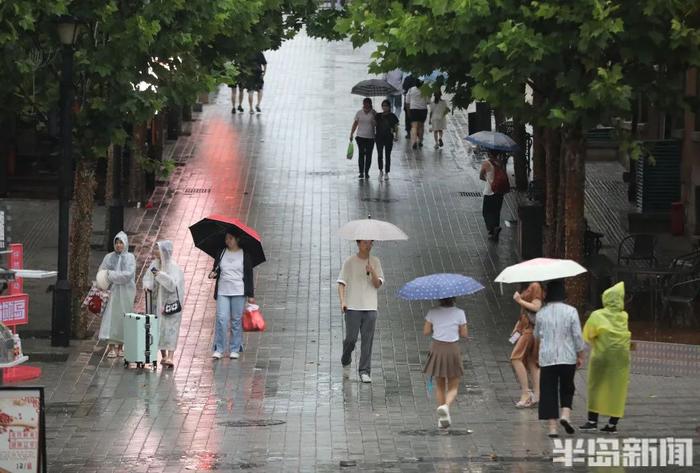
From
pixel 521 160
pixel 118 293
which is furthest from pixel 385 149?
Answer: pixel 118 293

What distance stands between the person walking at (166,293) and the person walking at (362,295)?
7.10 ft

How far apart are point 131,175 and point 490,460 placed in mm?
17013

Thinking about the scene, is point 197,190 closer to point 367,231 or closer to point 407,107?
point 407,107

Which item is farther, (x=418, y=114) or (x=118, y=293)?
(x=418, y=114)

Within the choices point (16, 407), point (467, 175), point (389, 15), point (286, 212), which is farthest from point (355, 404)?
point (467, 175)

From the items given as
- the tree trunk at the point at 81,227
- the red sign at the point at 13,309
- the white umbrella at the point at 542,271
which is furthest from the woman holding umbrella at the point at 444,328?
the tree trunk at the point at 81,227

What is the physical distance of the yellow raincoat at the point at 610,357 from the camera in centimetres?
1503

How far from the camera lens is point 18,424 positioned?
41.4 feet

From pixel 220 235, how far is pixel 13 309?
2770mm

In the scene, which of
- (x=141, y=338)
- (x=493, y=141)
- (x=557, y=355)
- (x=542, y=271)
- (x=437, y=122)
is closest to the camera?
(x=557, y=355)

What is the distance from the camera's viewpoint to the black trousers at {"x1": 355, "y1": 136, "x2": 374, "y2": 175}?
32.8 m

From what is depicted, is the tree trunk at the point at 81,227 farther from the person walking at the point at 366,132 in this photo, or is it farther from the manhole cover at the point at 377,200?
the person walking at the point at 366,132

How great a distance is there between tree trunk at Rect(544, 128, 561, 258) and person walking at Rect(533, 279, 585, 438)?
8.05 m

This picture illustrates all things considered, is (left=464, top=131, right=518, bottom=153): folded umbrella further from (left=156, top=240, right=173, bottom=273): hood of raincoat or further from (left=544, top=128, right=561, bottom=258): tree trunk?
(left=156, top=240, right=173, bottom=273): hood of raincoat
